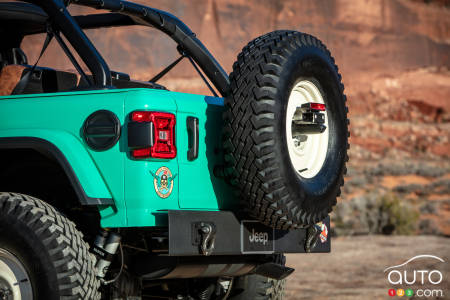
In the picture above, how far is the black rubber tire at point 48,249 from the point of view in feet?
12.9

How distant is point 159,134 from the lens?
4117 mm

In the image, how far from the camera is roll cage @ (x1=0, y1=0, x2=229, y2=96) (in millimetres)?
4750

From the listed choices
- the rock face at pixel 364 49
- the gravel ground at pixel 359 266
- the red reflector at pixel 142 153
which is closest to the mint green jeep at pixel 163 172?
the red reflector at pixel 142 153

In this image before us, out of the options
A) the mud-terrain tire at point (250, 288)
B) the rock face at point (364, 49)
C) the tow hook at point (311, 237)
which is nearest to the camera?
the tow hook at point (311, 237)

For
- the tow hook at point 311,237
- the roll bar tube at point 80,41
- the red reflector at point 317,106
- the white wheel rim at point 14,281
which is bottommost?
the white wheel rim at point 14,281

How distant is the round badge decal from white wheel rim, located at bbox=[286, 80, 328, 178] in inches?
29.8

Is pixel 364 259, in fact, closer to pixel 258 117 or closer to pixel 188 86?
pixel 258 117

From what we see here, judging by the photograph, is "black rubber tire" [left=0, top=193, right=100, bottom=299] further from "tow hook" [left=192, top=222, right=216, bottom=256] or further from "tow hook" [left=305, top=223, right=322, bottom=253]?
"tow hook" [left=305, top=223, right=322, bottom=253]

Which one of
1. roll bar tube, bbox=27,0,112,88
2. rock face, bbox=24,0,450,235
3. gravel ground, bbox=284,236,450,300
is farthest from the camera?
rock face, bbox=24,0,450,235

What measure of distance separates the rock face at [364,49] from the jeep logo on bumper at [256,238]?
114ft

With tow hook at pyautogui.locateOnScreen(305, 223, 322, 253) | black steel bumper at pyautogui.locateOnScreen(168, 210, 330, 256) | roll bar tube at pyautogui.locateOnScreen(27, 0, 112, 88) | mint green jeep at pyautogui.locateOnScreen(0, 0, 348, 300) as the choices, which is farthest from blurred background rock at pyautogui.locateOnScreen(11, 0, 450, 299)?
roll bar tube at pyautogui.locateOnScreen(27, 0, 112, 88)

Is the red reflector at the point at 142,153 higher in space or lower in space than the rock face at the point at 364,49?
lower

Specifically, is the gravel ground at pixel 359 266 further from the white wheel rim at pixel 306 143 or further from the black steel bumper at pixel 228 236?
the white wheel rim at pixel 306 143

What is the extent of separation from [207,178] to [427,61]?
52403 millimetres
